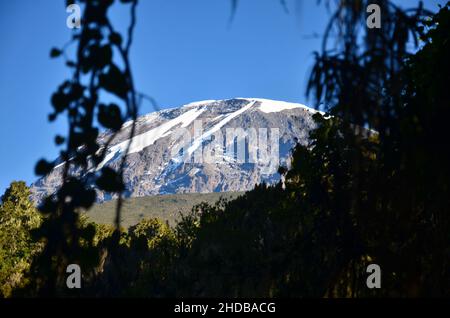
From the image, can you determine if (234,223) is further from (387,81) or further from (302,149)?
(387,81)

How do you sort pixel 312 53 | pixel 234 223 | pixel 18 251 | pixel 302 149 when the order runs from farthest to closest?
pixel 18 251
pixel 234 223
pixel 302 149
pixel 312 53

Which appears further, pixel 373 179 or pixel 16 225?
pixel 16 225

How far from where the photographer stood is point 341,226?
28.5ft

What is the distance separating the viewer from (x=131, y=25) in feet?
11.4

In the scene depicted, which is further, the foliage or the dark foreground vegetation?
the foliage

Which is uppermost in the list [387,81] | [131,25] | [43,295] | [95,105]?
[131,25]

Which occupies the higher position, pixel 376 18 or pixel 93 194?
pixel 376 18

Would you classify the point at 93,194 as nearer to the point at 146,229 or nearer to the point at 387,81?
the point at 387,81

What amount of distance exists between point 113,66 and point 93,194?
0.81 metres

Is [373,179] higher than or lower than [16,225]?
lower

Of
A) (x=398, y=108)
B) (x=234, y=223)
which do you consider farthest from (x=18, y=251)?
(x=398, y=108)

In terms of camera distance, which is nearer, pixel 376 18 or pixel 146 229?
pixel 376 18

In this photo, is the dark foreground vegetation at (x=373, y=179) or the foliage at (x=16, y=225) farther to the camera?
the foliage at (x=16, y=225)

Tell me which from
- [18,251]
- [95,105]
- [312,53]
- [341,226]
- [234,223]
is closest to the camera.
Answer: [95,105]
